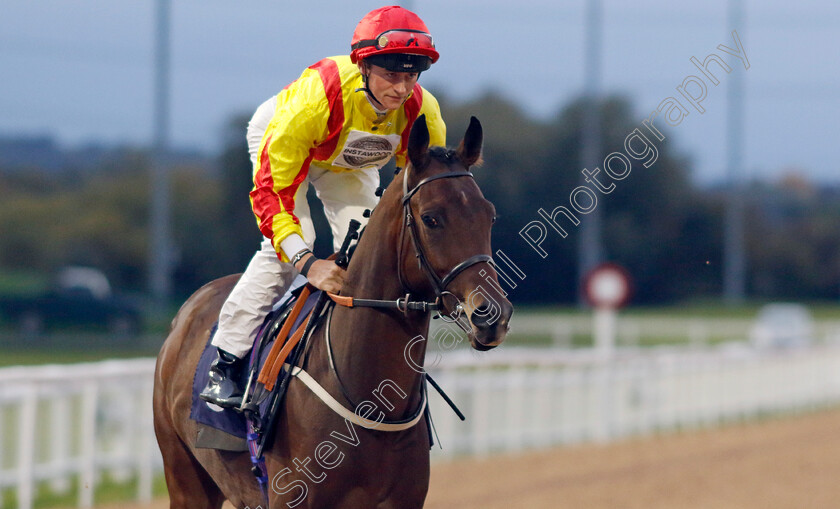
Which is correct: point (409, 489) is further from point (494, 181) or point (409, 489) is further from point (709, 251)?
point (709, 251)

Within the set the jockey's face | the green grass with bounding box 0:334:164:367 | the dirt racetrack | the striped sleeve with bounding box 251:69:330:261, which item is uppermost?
the jockey's face

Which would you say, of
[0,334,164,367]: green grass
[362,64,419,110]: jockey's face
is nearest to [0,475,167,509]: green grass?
[362,64,419,110]: jockey's face

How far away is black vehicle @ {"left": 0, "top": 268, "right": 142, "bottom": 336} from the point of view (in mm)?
25734

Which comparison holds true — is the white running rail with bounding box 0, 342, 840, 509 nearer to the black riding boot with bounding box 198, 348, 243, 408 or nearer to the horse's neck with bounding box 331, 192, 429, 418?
the black riding boot with bounding box 198, 348, 243, 408

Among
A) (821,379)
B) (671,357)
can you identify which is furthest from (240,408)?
(821,379)

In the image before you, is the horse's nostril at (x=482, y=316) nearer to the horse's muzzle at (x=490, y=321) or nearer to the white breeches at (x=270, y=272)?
the horse's muzzle at (x=490, y=321)

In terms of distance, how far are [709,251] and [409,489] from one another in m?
33.5

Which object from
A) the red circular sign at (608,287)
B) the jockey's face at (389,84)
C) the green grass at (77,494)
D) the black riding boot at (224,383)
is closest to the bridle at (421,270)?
the jockey's face at (389,84)

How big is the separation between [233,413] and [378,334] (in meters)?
0.78

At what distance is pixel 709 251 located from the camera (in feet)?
117

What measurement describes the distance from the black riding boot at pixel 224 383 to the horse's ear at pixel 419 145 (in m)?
1.09

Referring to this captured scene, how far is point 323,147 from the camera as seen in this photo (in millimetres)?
3729

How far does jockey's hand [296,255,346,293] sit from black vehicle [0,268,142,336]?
2289cm

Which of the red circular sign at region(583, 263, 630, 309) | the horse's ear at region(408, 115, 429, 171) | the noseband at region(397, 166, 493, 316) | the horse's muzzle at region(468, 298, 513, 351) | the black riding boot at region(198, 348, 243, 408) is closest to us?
the horse's muzzle at region(468, 298, 513, 351)
